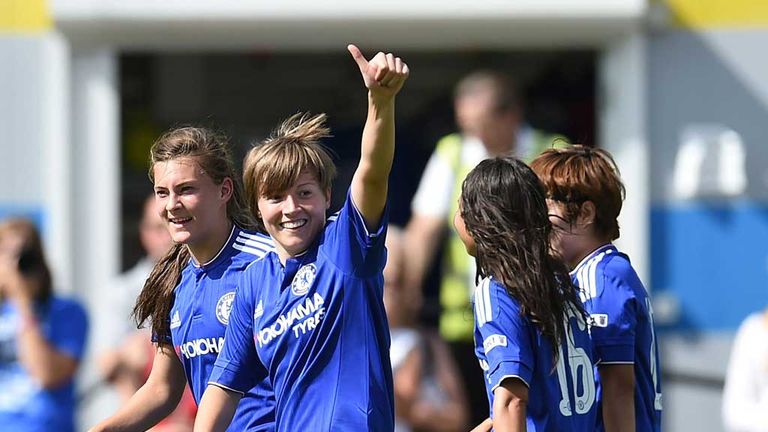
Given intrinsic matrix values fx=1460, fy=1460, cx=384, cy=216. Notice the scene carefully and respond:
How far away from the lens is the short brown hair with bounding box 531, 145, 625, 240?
3.70 meters

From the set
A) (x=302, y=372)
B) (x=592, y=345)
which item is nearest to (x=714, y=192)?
(x=592, y=345)

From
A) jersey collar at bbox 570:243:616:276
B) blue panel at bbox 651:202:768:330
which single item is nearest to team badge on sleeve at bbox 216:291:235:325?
jersey collar at bbox 570:243:616:276

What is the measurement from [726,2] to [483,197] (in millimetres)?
3906

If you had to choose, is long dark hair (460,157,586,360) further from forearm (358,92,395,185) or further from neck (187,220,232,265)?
neck (187,220,232,265)

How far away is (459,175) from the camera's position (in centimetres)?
644

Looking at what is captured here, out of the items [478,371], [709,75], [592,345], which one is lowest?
[478,371]

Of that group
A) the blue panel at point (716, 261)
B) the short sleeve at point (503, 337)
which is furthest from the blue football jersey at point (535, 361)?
the blue panel at point (716, 261)

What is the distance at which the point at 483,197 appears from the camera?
134 inches

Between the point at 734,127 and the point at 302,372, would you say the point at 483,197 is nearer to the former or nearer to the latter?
the point at 302,372

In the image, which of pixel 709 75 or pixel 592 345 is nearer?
pixel 592 345

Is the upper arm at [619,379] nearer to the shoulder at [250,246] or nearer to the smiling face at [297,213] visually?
the smiling face at [297,213]

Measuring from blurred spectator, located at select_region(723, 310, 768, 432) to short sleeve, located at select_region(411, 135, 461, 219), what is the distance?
1402 millimetres

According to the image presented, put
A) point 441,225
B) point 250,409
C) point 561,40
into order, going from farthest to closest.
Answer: point 561,40 < point 441,225 < point 250,409

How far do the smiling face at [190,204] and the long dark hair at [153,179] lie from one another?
0.03 meters
